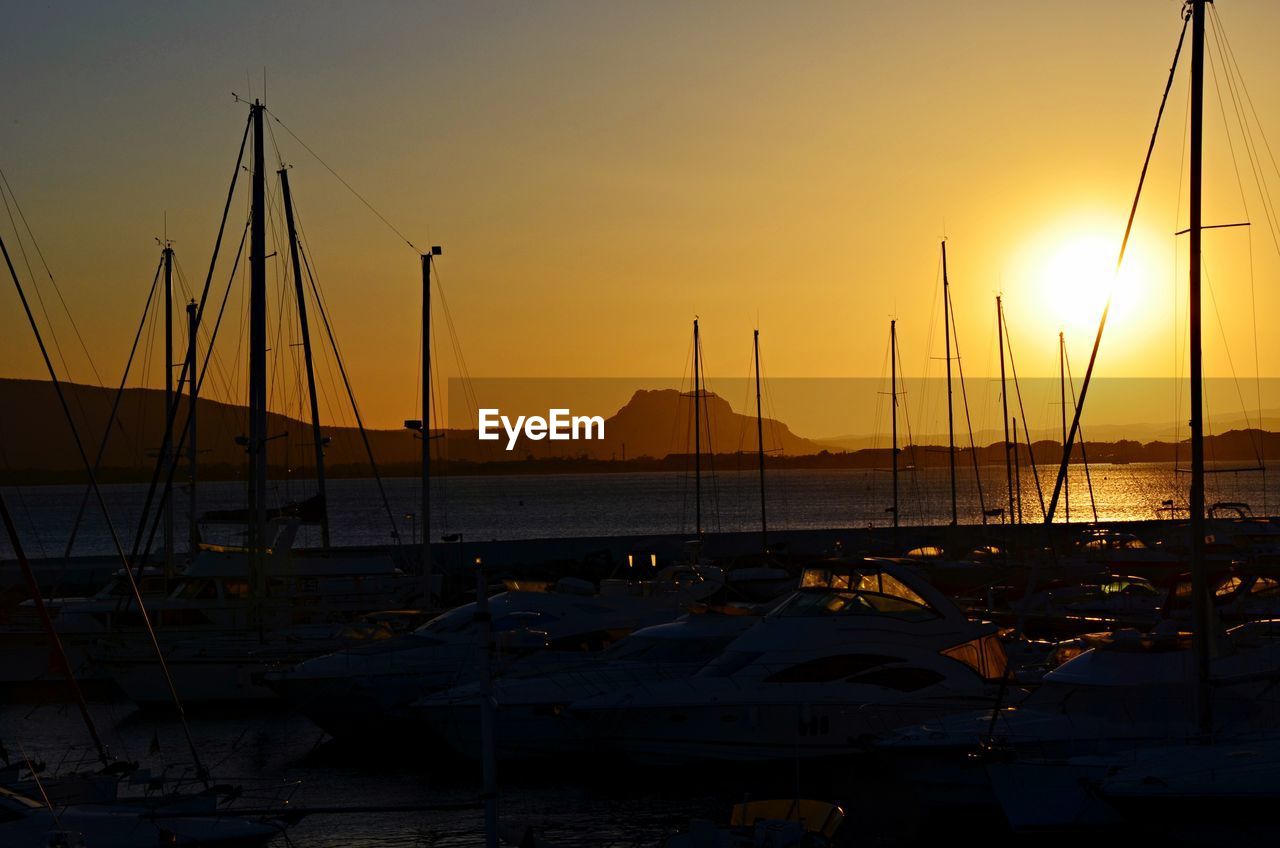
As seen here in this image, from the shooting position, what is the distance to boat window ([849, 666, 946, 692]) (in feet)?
69.5

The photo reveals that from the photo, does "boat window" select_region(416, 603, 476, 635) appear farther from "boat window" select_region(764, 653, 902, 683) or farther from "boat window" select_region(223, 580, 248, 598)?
"boat window" select_region(764, 653, 902, 683)

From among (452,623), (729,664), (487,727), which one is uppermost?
(487,727)

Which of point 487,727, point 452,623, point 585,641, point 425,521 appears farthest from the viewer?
point 425,521

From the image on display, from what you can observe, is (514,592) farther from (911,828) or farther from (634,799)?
(911,828)

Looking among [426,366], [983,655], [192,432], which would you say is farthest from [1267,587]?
[192,432]

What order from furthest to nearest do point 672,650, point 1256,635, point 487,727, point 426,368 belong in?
point 426,368 < point 672,650 < point 1256,635 < point 487,727

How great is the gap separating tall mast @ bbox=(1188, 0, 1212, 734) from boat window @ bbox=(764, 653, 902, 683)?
5.06 metres

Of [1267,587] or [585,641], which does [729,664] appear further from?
[1267,587]

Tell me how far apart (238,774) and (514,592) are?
685 centimetres

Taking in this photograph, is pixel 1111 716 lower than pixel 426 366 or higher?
lower

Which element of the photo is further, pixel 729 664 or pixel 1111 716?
pixel 729 664

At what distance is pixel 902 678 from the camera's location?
69.7ft

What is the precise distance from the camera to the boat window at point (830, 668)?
21.2 metres

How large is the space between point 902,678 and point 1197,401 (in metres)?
5.84
